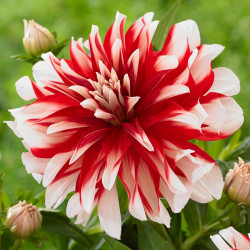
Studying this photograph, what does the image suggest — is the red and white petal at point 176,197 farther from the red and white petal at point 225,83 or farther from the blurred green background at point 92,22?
the blurred green background at point 92,22

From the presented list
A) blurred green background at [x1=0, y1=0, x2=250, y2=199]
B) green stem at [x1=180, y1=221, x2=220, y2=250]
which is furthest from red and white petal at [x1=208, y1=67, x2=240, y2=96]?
blurred green background at [x1=0, y1=0, x2=250, y2=199]

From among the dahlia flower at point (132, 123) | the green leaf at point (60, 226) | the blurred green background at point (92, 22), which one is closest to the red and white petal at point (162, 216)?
the dahlia flower at point (132, 123)

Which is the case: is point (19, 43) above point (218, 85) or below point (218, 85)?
below

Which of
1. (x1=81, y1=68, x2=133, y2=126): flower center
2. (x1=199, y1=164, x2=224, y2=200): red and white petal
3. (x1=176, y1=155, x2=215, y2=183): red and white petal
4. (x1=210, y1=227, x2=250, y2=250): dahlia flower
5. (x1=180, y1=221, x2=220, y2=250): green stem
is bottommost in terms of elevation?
(x1=180, y1=221, x2=220, y2=250): green stem

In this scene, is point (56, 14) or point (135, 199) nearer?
point (135, 199)

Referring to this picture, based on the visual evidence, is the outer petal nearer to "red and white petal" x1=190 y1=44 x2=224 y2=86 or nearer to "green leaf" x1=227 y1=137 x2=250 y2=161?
"red and white petal" x1=190 y1=44 x2=224 y2=86

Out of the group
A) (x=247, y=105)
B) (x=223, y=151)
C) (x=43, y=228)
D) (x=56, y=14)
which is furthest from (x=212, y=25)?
(x=43, y=228)

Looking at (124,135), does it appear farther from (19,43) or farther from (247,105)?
(19,43)
